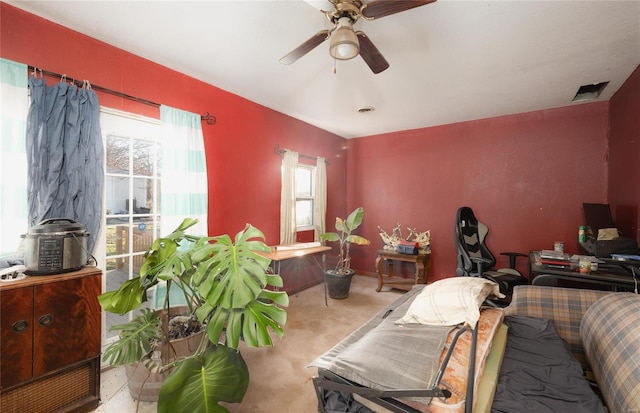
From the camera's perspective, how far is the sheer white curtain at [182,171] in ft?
7.66

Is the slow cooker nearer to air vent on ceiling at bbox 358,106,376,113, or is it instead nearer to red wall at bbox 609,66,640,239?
air vent on ceiling at bbox 358,106,376,113

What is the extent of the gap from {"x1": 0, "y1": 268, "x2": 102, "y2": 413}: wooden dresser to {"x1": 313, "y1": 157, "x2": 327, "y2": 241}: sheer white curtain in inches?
111

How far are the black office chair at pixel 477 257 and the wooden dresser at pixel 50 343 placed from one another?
3.32 m

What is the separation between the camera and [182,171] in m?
2.43

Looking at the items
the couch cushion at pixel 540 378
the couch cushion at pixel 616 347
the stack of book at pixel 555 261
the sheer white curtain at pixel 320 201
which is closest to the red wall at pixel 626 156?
the stack of book at pixel 555 261

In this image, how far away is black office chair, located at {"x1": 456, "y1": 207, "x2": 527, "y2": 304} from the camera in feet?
9.29

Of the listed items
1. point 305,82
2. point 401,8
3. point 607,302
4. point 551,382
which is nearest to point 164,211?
point 305,82

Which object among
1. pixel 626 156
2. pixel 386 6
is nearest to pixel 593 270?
pixel 626 156

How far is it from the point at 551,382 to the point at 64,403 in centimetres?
259

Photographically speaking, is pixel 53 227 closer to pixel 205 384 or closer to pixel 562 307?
pixel 205 384

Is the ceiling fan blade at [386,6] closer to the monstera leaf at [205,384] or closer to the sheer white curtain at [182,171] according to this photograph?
the sheer white curtain at [182,171]

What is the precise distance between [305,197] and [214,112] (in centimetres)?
184

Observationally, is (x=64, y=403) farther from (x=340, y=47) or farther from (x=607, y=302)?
(x=607, y=302)

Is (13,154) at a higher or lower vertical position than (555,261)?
higher
